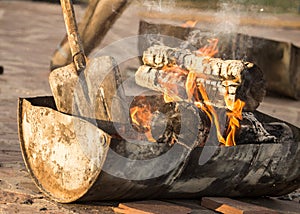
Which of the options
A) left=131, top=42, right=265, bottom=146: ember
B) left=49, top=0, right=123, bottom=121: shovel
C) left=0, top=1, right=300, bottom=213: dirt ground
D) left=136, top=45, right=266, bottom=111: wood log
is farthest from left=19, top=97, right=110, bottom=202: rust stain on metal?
left=136, top=45, right=266, bottom=111: wood log

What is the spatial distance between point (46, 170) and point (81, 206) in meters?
0.29

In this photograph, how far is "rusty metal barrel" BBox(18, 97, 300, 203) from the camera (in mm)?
3947

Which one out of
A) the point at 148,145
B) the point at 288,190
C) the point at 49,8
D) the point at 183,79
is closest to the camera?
the point at 148,145

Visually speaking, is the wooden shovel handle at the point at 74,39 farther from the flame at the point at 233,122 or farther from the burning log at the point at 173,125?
the flame at the point at 233,122

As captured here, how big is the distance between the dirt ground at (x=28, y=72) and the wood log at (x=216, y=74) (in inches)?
37.6

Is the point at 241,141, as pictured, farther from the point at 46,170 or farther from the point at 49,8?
the point at 49,8

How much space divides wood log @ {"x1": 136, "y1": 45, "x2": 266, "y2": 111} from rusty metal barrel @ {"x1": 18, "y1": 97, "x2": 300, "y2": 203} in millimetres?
471

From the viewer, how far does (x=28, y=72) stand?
334 inches

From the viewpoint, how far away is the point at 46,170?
14.3ft

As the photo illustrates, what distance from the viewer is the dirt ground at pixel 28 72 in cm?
433

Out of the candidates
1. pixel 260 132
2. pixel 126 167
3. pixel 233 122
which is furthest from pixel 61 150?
pixel 260 132

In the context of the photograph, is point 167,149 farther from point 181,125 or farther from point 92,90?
point 92,90

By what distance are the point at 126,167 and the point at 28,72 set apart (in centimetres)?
473

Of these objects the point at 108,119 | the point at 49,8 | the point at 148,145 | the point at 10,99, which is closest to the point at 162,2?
the point at 10,99
